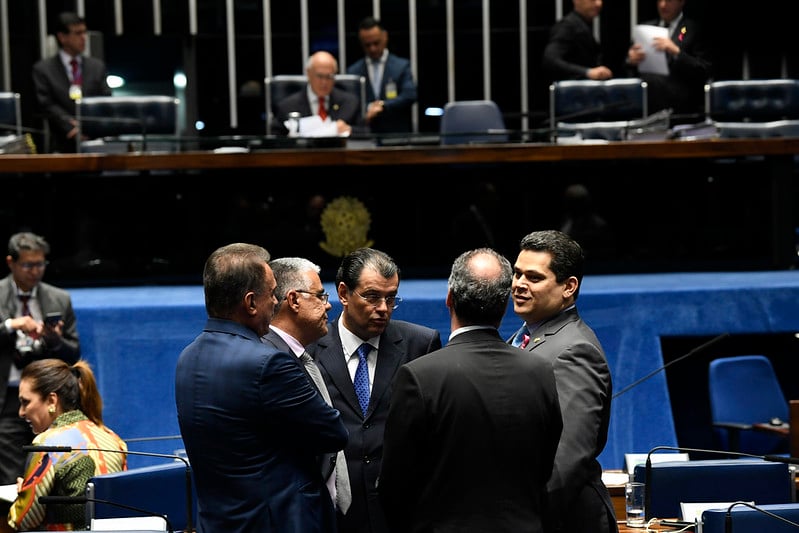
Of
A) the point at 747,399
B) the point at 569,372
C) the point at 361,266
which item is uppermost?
the point at 361,266

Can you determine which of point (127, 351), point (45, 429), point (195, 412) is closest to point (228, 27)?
point (127, 351)

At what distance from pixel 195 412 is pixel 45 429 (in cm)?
126

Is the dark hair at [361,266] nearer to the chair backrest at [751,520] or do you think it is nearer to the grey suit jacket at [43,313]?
the chair backrest at [751,520]

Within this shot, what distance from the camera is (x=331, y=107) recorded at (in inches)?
302

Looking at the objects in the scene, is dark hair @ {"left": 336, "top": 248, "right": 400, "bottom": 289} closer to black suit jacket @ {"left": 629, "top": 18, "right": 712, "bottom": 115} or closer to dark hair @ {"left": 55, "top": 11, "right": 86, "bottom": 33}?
black suit jacket @ {"left": 629, "top": 18, "right": 712, "bottom": 115}

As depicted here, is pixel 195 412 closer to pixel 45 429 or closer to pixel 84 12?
pixel 45 429

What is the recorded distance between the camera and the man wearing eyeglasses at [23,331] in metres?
5.53

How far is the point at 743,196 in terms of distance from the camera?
7.16 m

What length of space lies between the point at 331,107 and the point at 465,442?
16.9ft

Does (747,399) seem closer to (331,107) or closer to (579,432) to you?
(331,107)

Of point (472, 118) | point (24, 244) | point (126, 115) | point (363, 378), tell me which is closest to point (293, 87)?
point (126, 115)

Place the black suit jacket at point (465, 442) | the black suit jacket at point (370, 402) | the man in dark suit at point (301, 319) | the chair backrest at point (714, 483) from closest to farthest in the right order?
1. the black suit jacket at point (465, 442)
2. the man in dark suit at point (301, 319)
3. the black suit jacket at point (370, 402)
4. the chair backrest at point (714, 483)

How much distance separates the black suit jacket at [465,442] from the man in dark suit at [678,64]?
529 centimetres

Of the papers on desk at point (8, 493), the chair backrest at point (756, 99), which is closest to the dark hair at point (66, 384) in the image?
the papers on desk at point (8, 493)
